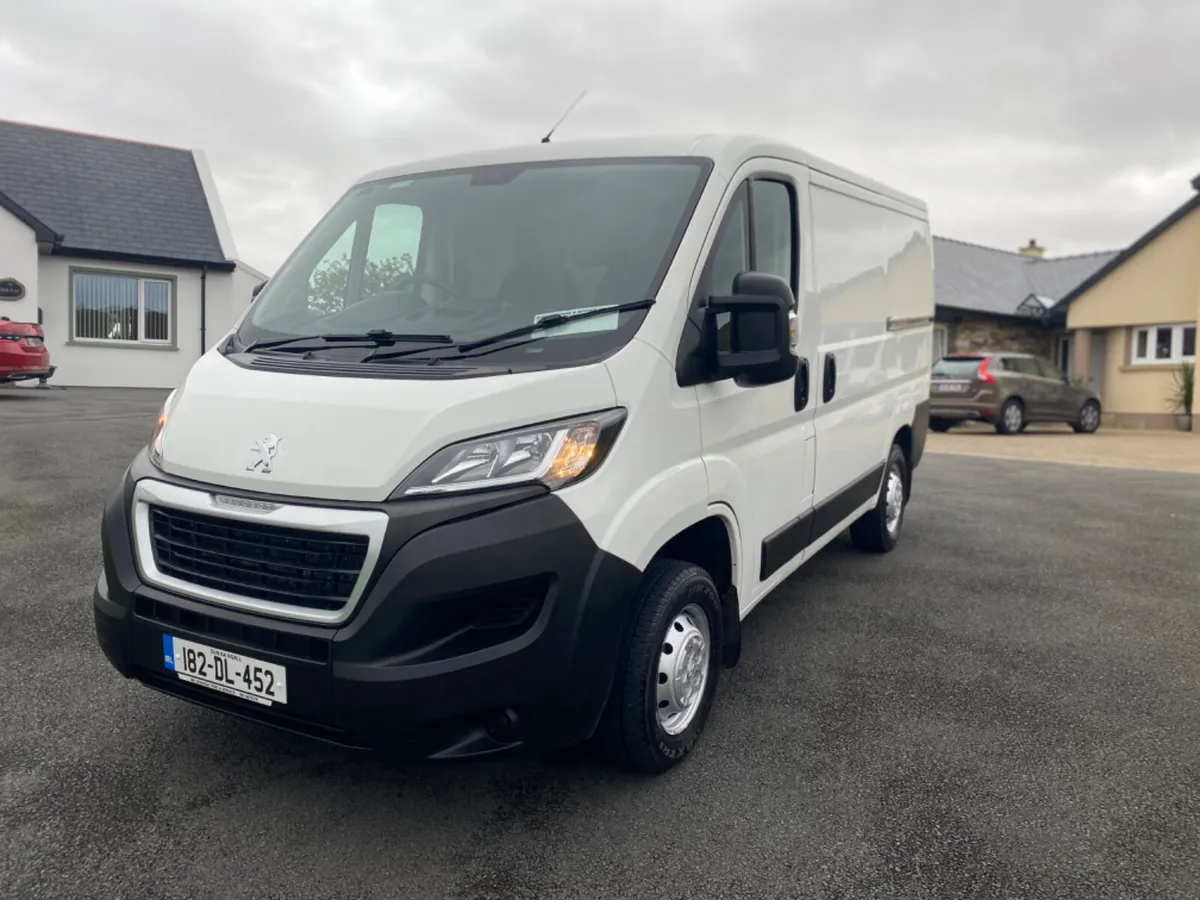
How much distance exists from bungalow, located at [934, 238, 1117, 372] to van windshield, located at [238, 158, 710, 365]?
19880mm

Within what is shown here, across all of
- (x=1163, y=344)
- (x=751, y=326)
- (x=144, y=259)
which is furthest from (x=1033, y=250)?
(x=751, y=326)

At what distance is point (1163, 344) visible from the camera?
70.9ft

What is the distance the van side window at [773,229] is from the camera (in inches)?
146

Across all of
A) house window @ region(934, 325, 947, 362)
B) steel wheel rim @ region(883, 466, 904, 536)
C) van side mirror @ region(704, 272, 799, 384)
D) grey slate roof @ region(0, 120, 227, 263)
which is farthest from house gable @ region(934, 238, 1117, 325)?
van side mirror @ region(704, 272, 799, 384)

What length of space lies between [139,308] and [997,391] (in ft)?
58.7

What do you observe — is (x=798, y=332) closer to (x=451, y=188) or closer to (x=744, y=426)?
(x=744, y=426)

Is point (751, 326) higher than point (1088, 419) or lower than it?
higher

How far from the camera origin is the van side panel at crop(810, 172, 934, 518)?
4.49 meters

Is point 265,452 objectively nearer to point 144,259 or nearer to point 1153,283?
point 144,259

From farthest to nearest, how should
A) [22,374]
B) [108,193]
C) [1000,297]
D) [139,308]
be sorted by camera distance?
[1000,297]
[108,193]
[139,308]
[22,374]

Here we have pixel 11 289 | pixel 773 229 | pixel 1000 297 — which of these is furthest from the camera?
pixel 1000 297

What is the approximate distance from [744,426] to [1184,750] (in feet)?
6.64

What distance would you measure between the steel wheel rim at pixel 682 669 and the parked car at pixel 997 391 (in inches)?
591

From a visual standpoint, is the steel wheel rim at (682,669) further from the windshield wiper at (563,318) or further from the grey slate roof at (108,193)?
the grey slate roof at (108,193)
